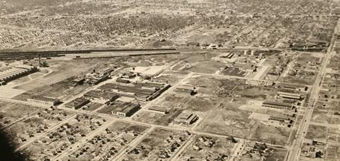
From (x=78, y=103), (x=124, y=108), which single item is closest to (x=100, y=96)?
(x=78, y=103)

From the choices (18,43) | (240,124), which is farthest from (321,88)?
(18,43)

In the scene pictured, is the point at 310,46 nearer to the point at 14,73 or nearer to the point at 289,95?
the point at 289,95

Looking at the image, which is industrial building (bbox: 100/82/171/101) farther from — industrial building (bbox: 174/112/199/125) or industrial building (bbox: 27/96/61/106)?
industrial building (bbox: 27/96/61/106)

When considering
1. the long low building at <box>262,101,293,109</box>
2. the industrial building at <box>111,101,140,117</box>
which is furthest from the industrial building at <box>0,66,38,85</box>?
the long low building at <box>262,101,293,109</box>

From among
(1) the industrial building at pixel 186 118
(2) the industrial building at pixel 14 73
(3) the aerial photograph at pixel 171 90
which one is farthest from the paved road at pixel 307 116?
(2) the industrial building at pixel 14 73

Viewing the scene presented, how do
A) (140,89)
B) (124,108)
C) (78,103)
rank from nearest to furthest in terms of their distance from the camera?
1. (124,108)
2. (78,103)
3. (140,89)
